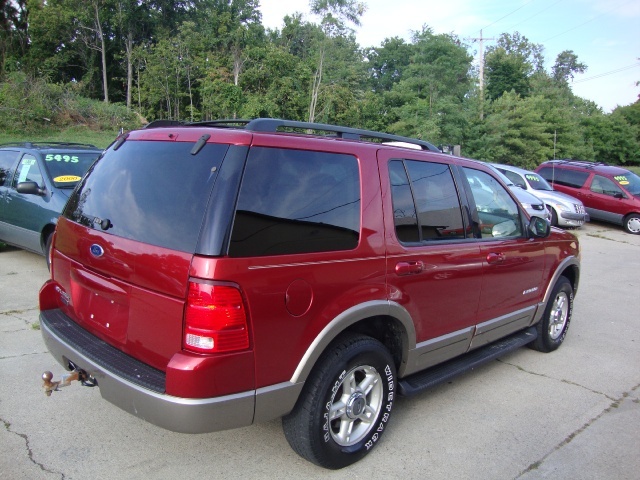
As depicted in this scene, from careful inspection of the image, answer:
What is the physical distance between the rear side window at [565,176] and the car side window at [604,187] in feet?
1.07

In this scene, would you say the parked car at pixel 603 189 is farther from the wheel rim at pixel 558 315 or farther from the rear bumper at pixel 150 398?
the rear bumper at pixel 150 398

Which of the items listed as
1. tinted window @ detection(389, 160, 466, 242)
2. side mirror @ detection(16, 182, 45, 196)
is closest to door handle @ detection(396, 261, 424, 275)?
tinted window @ detection(389, 160, 466, 242)

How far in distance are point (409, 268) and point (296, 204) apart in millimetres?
923

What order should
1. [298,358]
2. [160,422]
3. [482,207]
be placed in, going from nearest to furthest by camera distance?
1. [160,422]
2. [298,358]
3. [482,207]

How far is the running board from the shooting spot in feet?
11.3

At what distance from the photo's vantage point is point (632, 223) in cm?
1514

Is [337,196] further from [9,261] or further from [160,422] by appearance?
[9,261]

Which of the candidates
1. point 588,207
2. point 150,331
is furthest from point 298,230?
point 588,207

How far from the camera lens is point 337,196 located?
9.67 feet

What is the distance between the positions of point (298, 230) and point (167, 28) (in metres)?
38.3

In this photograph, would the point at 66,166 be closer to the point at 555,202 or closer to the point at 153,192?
the point at 153,192

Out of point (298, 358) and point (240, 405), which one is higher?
point (298, 358)

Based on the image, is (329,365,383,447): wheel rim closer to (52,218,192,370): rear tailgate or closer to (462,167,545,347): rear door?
(52,218,192,370): rear tailgate

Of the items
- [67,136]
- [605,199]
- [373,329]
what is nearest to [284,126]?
[373,329]
